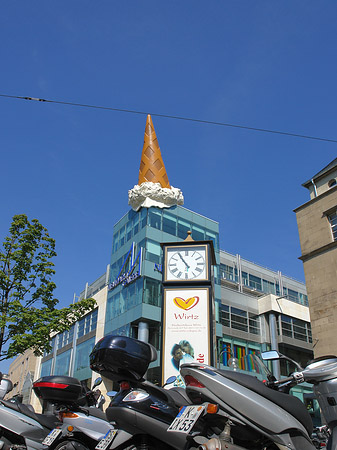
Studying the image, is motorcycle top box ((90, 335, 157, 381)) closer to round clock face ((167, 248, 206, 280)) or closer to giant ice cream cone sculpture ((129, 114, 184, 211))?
round clock face ((167, 248, 206, 280))

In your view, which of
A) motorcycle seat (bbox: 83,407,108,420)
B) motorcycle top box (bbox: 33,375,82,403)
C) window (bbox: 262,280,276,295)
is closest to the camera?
motorcycle top box (bbox: 33,375,82,403)

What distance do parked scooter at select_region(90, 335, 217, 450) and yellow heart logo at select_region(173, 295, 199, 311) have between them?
7245 millimetres

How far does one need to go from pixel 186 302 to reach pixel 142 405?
814 cm

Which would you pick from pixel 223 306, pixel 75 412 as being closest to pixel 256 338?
pixel 223 306

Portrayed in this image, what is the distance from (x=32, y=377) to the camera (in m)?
49.5

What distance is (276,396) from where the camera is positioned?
Answer: 359cm

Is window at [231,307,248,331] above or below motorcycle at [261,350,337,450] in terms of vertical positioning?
above

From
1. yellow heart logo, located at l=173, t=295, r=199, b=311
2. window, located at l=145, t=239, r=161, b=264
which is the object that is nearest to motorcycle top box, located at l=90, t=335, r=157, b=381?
yellow heart logo, located at l=173, t=295, r=199, b=311

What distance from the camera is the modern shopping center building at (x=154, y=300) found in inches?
1189

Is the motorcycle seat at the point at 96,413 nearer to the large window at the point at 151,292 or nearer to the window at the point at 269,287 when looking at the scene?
the large window at the point at 151,292

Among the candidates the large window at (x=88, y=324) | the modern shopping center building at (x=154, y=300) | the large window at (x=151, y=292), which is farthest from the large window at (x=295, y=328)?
the large window at (x=88, y=324)

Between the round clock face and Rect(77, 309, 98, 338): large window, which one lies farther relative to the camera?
Rect(77, 309, 98, 338): large window

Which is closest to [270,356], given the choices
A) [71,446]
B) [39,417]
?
[71,446]

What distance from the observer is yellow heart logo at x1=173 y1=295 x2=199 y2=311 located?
12172mm
